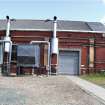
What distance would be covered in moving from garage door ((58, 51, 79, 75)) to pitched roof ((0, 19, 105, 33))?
242cm

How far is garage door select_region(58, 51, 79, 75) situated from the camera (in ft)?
138

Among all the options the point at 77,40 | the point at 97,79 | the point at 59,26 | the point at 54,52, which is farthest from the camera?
the point at 59,26

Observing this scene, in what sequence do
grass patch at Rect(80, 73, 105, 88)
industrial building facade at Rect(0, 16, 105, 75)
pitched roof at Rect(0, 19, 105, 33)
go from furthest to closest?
pitched roof at Rect(0, 19, 105, 33) → industrial building facade at Rect(0, 16, 105, 75) → grass patch at Rect(80, 73, 105, 88)

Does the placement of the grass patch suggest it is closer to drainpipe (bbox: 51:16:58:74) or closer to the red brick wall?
the red brick wall

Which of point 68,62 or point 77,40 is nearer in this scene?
point 77,40

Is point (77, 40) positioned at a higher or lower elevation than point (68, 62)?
higher

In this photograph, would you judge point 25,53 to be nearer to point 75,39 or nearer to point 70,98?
point 75,39

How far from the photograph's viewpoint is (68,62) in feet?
138

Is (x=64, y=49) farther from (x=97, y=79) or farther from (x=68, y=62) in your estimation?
(x=97, y=79)

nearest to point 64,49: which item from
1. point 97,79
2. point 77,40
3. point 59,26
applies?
point 77,40

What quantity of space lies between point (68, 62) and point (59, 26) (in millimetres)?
5041

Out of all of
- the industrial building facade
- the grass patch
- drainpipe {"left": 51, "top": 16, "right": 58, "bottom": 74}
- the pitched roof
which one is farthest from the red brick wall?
the grass patch

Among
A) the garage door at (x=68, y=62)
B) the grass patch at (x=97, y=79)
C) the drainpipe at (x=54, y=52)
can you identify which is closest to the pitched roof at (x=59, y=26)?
the drainpipe at (x=54, y=52)

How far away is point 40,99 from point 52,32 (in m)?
23.0
